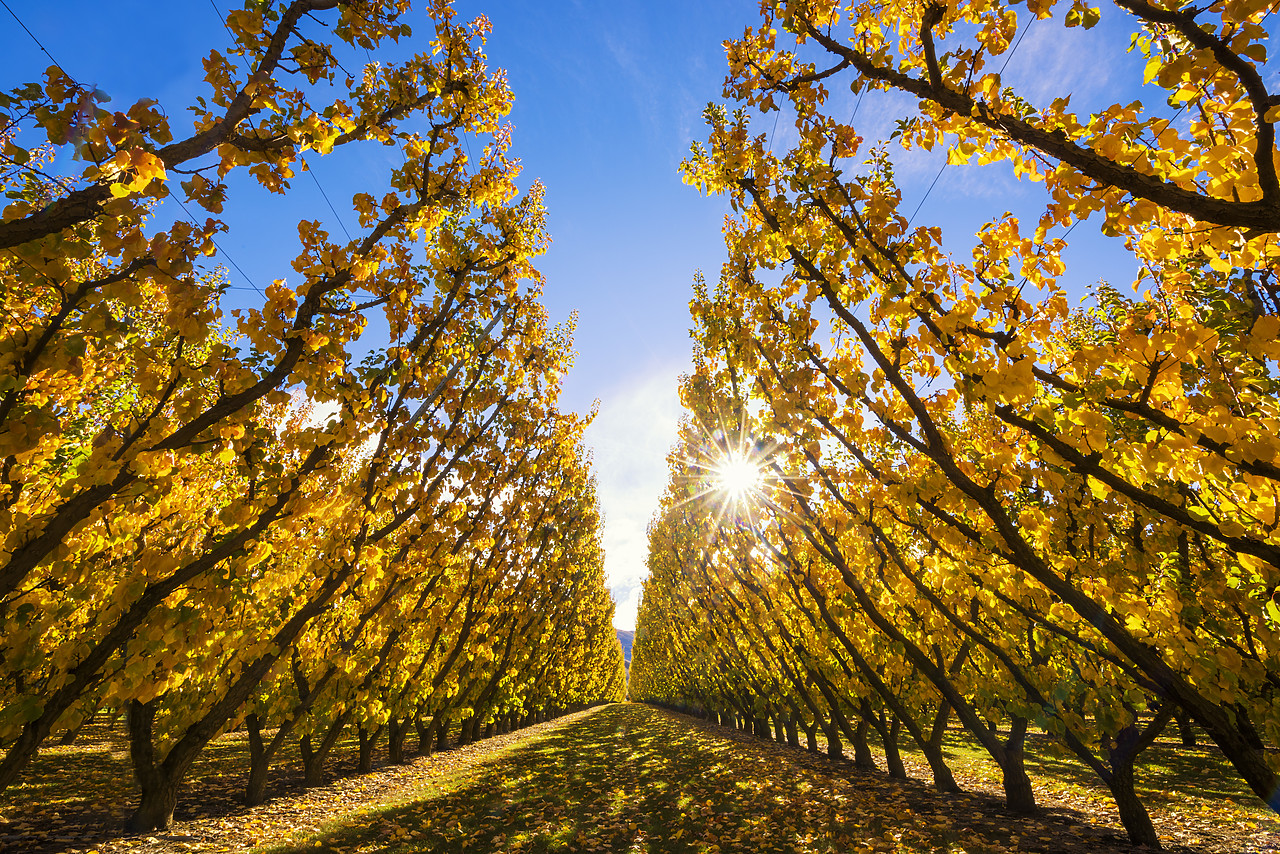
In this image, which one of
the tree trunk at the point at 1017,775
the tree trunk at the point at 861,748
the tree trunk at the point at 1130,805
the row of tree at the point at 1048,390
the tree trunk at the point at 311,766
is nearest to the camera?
the row of tree at the point at 1048,390

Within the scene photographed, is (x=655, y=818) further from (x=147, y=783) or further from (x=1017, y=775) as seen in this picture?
(x=147, y=783)

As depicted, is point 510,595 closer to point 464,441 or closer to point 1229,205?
point 464,441

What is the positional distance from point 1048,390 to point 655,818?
821 centimetres

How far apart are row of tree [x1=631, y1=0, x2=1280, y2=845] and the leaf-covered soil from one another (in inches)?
42.2

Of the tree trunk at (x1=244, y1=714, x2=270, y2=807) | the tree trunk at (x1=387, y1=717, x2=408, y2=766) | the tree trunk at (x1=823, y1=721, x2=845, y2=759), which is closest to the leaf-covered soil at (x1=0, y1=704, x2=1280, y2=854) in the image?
the tree trunk at (x1=244, y1=714, x2=270, y2=807)

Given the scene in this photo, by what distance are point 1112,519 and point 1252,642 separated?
1.95m

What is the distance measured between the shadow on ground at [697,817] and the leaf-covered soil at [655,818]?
29 mm

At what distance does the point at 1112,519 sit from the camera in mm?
6980

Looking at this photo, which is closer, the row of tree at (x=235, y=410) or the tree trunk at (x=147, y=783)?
the row of tree at (x=235, y=410)

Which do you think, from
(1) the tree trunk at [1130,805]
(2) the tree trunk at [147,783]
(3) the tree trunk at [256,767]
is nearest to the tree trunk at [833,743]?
(1) the tree trunk at [1130,805]

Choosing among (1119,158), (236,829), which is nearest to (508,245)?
(1119,158)

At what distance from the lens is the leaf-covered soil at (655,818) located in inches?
252

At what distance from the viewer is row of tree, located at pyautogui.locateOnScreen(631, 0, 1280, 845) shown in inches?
95.2

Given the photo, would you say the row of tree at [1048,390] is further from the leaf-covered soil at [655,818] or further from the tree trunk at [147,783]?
the tree trunk at [147,783]
